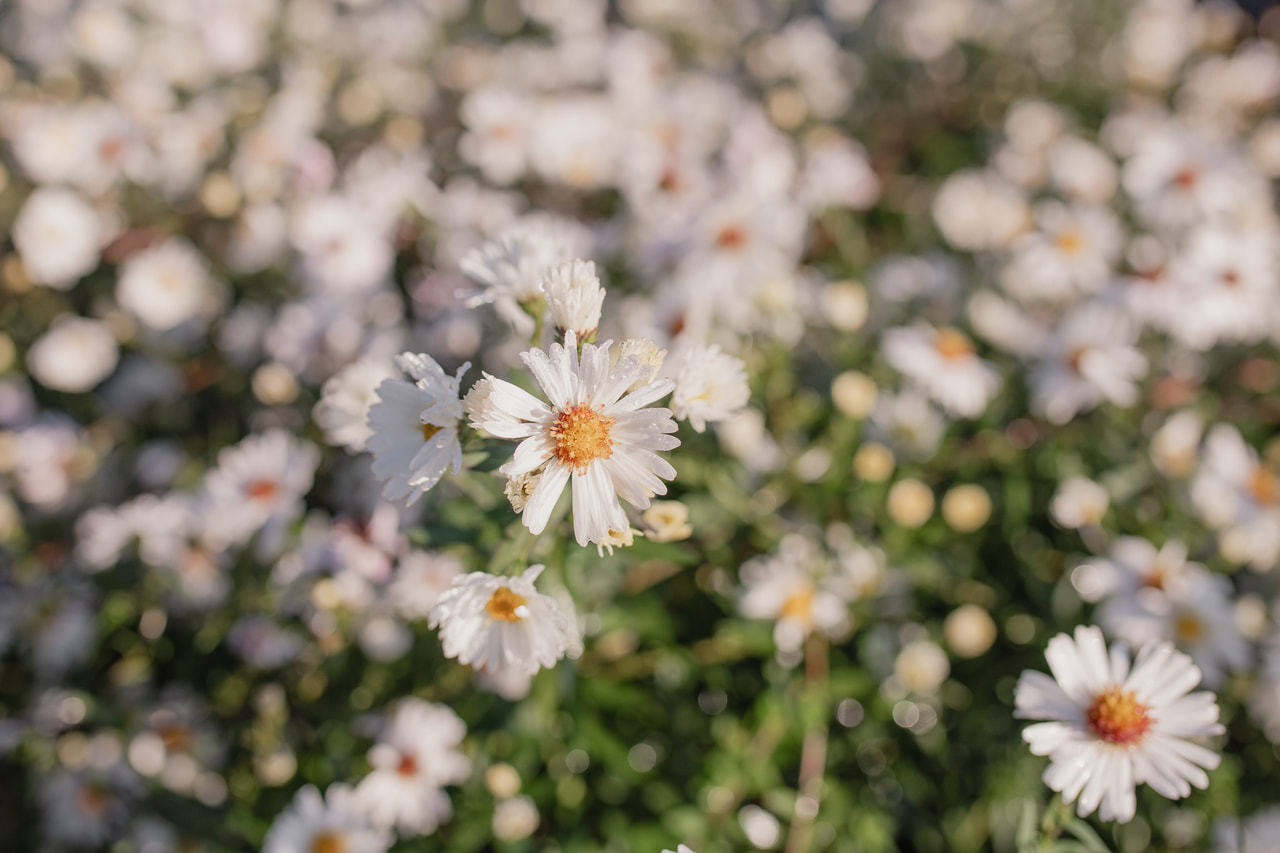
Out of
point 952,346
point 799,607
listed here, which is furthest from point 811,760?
point 952,346

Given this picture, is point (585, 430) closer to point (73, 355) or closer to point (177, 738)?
point (177, 738)

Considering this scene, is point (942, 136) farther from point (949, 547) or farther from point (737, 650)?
point (737, 650)

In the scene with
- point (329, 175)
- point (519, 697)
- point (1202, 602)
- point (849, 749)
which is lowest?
point (849, 749)

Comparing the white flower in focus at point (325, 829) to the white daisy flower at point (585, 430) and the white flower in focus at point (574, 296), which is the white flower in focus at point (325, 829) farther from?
the white flower in focus at point (574, 296)

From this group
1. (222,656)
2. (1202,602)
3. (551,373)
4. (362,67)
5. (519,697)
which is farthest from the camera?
(362,67)

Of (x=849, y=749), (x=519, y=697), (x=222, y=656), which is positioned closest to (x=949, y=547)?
(x=849, y=749)

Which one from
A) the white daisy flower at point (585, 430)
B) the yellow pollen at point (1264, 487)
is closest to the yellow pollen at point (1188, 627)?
the yellow pollen at point (1264, 487)
